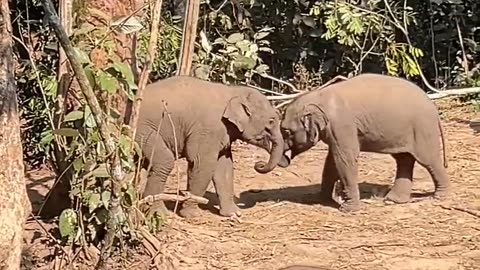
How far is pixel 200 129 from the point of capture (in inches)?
263

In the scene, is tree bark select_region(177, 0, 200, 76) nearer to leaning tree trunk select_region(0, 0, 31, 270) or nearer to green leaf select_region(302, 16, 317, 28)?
leaning tree trunk select_region(0, 0, 31, 270)

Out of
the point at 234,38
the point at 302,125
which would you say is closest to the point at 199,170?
the point at 302,125

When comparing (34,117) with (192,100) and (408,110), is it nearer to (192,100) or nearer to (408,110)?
(192,100)

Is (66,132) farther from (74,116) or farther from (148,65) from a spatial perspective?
(148,65)

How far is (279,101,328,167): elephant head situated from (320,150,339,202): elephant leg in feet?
0.71

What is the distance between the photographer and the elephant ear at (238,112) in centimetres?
671

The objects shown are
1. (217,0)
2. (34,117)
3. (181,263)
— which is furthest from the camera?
(217,0)

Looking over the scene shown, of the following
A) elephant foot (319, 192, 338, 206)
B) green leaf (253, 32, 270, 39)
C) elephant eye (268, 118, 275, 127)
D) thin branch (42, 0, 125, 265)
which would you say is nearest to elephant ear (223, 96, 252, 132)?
elephant eye (268, 118, 275, 127)

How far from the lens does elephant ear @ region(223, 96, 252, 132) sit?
671cm

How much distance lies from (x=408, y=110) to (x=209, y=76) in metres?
3.02

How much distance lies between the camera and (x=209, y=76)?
9523mm

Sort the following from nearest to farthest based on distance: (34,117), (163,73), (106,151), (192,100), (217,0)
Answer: (106,151)
(192,100)
(34,117)
(163,73)
(217,0)

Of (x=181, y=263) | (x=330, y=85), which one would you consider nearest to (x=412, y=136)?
(x=330, y=85)

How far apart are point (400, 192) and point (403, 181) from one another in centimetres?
9
